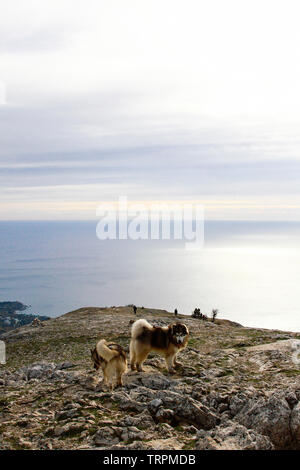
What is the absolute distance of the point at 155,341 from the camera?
13.2m

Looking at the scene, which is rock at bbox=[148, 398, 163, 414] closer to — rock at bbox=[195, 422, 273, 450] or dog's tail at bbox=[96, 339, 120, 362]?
rock at bbox=[195, 422, 273, 450]

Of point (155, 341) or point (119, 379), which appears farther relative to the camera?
point (155, 341)

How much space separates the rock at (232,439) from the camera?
791 cm

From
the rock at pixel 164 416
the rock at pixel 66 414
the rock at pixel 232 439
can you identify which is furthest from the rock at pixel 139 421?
the rock at pixel 66 414

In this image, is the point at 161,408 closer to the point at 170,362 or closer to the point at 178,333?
the point at 178,333

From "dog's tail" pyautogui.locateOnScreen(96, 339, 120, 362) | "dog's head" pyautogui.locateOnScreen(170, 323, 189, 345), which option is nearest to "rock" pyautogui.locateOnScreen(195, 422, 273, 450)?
"dog's tail" pyautogui.locateOnScreen(96, 339, 120, 362)

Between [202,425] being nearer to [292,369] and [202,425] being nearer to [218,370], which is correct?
[218,370]

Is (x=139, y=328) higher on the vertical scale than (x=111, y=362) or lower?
higher

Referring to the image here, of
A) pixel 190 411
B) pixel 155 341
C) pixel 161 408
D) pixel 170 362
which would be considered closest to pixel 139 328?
pixel 155 341

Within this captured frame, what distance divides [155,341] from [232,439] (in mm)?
5313

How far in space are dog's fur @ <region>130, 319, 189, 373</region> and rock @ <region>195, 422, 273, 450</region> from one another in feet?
14.5

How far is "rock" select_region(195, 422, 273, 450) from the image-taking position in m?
7.91

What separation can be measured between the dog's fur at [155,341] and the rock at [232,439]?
174 inches

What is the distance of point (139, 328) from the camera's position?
43.4 feet
